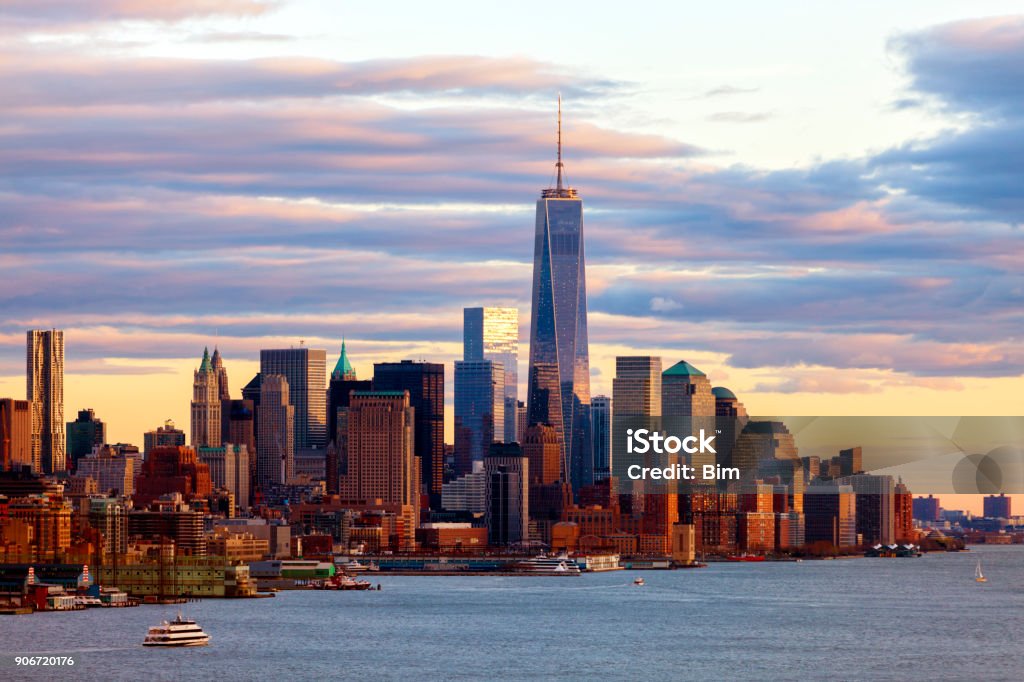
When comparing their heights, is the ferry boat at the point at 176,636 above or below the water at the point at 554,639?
above

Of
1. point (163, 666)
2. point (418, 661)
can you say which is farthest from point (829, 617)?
point (163, 666)

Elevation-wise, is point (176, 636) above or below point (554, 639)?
above

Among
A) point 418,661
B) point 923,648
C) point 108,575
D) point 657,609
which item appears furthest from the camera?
point 108,575

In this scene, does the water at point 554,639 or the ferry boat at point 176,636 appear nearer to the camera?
the water at point 554,639

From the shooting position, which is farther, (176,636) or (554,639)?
(554,639)

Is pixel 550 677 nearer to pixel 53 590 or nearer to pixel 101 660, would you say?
pixel 101 660

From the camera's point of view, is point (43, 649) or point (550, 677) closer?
point (550, 677)
